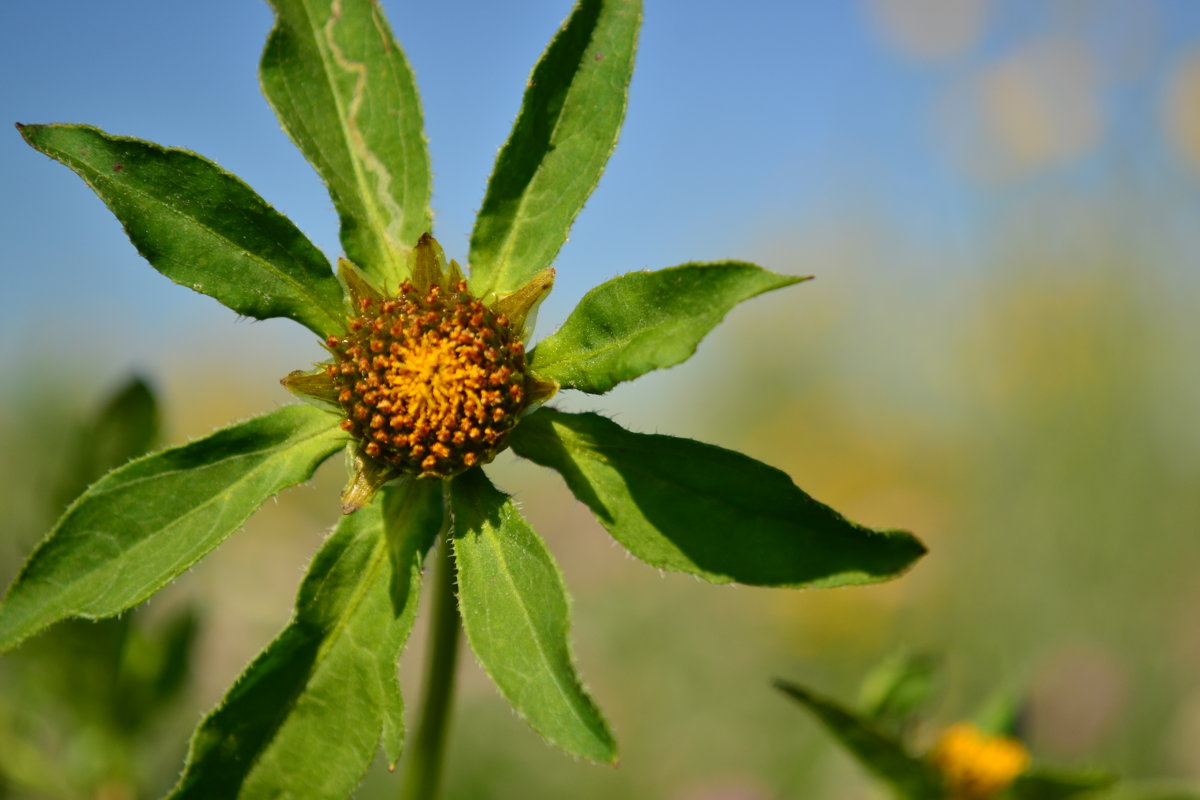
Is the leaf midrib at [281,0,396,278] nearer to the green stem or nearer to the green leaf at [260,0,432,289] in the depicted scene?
the green leaf at [260,0,432,289]

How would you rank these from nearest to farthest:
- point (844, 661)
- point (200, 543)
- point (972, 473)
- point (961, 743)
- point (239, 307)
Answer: point (200, 543), point (239, 307), point (961, 743), point (844, 661), point (972, 473)

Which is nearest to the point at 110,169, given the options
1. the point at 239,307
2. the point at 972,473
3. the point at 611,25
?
the point at 239,307

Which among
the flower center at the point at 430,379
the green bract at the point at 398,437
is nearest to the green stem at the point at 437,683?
the green bract at the point at 398,437

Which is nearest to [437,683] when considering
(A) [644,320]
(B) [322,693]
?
(B) [322,693]

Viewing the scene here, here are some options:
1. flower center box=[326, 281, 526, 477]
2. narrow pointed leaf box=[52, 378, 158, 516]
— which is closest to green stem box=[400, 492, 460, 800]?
flower center box=[326, 281, 526, 477]

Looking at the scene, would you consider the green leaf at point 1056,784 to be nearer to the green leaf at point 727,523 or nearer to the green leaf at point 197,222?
the green leaf at point 727,523

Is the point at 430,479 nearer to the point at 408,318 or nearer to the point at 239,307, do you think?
the point at 408,318

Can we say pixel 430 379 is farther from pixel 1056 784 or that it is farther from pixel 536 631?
pixel 1056 784
